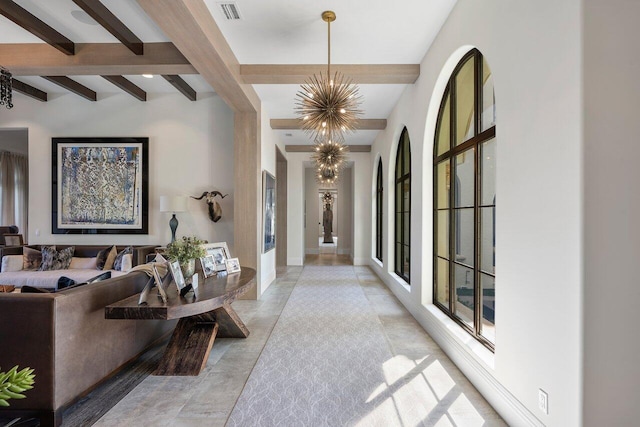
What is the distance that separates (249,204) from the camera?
501 cm

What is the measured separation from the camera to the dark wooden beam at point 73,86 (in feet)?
15.4

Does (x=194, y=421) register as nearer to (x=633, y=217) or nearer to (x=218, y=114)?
(x=633, y=217)

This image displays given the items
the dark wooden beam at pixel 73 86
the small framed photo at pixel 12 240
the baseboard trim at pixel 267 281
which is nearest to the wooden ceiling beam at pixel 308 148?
the baseboard trim at pixel 267 281

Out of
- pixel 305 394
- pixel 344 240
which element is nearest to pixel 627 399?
pixel 305 394

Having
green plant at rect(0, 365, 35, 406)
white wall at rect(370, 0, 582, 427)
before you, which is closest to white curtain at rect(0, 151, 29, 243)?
green plant at rect(0, 365, 35, 406)

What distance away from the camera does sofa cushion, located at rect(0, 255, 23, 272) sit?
4770 mm

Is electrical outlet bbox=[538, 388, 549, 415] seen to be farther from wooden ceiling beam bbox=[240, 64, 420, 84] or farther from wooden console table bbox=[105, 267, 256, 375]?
wooden ceiling beam bbox=[240, 64, 420, 84]

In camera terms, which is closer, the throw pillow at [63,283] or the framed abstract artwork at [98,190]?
the throw pillow at [63,283]

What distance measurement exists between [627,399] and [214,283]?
274 centimetres

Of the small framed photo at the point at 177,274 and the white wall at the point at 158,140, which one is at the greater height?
the white wall at the point at 158,140

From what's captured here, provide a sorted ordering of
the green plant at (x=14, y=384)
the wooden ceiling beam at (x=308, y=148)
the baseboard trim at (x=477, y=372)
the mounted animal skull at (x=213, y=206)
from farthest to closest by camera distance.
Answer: the wooden ceiling beam at (x=308, y=148), the mounted animal skull at (x=213, y=206), the baseboard trim at (x=477, y=372), the green plant at (x=14, y=384)

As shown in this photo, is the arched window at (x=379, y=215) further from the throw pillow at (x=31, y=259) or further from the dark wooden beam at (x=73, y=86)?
the throw pillow at (x=31, y=259)

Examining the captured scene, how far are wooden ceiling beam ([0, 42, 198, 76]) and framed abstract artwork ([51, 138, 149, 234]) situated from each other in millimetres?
1923

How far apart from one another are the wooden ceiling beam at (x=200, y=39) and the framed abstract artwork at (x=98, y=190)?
2549 mm
